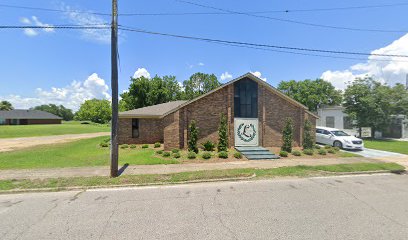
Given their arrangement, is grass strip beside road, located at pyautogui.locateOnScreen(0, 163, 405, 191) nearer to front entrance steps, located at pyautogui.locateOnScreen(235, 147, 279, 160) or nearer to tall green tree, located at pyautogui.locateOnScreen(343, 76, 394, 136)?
front entrance steps, located at pyautogui.locateOnScreen(235, 147, 279, 160)

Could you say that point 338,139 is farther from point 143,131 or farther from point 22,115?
point 22,115

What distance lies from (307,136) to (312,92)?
44.0m

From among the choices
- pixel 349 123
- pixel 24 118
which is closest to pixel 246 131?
pixel 349 123

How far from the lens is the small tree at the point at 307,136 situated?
50.5 feet

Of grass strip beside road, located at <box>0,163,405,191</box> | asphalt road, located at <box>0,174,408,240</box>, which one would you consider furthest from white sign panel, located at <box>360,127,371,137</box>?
asphalt road, located at <box>0,174,408,240</box>

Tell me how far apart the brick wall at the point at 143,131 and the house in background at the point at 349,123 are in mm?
20527

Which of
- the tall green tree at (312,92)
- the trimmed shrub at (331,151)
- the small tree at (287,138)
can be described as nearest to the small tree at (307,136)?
the trimmed shrub at (331,151)

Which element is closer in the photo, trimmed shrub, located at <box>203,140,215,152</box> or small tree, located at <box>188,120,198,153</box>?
small tree, located at <box>188,120,198,153</box>

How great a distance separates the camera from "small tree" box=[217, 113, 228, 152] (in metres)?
14.0

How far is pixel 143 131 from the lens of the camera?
1820 cm

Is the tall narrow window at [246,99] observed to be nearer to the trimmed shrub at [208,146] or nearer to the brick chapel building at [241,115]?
the brick chapel building at [241,115]

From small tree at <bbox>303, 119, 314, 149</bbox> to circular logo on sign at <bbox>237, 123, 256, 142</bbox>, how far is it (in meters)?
3.73

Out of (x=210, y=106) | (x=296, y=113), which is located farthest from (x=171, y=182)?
(x=296, y=113)

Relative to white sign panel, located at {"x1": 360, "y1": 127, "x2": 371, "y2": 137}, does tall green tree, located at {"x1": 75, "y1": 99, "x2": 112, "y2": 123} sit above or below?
above
